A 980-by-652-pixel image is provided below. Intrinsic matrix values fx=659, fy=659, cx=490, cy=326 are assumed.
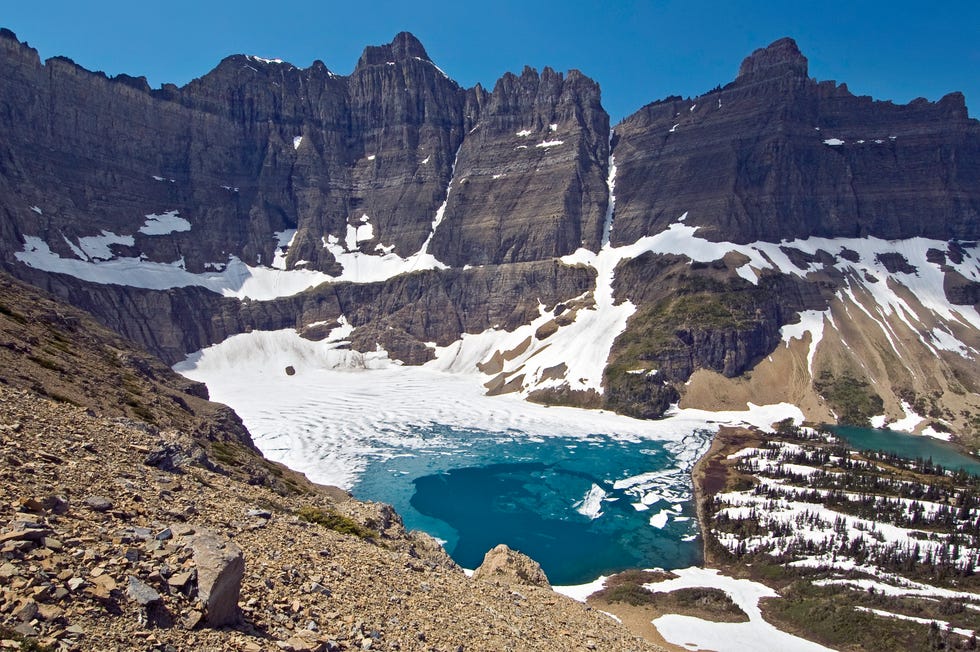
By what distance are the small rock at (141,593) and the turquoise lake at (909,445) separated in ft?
454

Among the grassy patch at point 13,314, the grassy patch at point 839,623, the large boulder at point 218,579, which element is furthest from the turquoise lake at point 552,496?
the large boulder at point 218,579

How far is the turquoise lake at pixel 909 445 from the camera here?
123 m

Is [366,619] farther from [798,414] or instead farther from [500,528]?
[798,414]

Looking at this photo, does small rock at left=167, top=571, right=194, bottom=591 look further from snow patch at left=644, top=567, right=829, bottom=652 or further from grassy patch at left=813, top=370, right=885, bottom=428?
grassy patch at left=813, top=370, right=885, bottom=428

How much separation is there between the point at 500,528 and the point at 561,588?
20.6m

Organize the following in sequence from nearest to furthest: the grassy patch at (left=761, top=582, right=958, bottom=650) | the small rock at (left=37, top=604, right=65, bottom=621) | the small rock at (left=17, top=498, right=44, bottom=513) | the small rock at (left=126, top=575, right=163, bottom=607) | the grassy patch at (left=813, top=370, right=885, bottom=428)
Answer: the small rock at (left=37, top=604, right=65, bottom=621), the small rock at (left=126, top=575, right=163, bottom=607), the small rock at (left=17, top=498, right=44, bottom=513), the grassy patch at (left=761, top=582, right=958, bottom=650), the grassy patch at (left=813, top=370, right=885, bottom=428)

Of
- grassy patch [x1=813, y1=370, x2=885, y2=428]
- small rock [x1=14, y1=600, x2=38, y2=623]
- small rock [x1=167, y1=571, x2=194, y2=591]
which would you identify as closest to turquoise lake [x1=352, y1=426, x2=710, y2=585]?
grassy patch [x1=813, y1=370, x2=885, y2=428]

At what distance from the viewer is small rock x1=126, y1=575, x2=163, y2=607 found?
1204 centimetres

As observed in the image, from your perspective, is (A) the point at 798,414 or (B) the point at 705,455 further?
(A) the point at 798,414

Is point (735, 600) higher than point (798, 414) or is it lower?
lower

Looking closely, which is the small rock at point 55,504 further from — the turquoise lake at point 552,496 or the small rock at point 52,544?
the turquoise lake at point 552,496

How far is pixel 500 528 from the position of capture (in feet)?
285

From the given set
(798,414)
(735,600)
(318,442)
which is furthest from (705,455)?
(318,442)

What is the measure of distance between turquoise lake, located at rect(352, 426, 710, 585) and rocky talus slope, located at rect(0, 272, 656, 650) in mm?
50799
